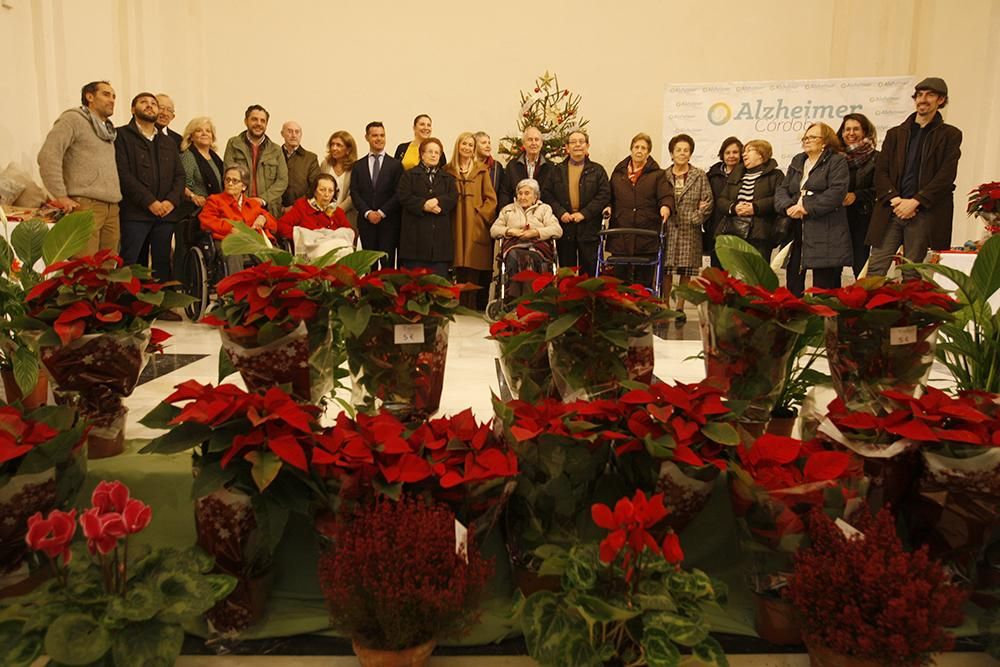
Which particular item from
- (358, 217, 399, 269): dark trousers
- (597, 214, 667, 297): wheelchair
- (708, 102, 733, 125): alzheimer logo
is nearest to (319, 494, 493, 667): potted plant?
(597, 214, 667, 297): wheelchair

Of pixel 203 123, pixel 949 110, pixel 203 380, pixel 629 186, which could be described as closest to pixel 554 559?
pixel 203 380

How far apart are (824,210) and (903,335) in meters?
3.71

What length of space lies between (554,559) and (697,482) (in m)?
0.31

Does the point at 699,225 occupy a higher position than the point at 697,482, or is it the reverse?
the point at 699,225

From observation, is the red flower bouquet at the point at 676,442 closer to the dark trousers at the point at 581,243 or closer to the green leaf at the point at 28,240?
the green leaf at the point at 28,240

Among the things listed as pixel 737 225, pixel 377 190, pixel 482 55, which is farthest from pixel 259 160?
pixel 737 225

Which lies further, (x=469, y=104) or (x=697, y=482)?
(x=469, y=104)

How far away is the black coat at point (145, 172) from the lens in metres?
4.81

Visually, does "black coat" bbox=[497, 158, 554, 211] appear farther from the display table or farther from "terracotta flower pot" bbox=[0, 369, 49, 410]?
the display table

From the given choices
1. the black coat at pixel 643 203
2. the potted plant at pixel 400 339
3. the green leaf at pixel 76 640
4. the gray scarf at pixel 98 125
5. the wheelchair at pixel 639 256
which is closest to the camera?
the green leaf at pixel 76 640

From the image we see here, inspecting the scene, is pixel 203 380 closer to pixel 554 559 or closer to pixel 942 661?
pixel 554 559

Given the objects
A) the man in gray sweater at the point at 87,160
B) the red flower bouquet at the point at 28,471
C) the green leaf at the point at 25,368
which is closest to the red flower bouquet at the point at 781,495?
the red flower bouquet at the point at 28,471

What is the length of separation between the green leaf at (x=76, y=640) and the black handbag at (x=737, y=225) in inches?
197

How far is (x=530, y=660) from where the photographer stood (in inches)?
47.1
